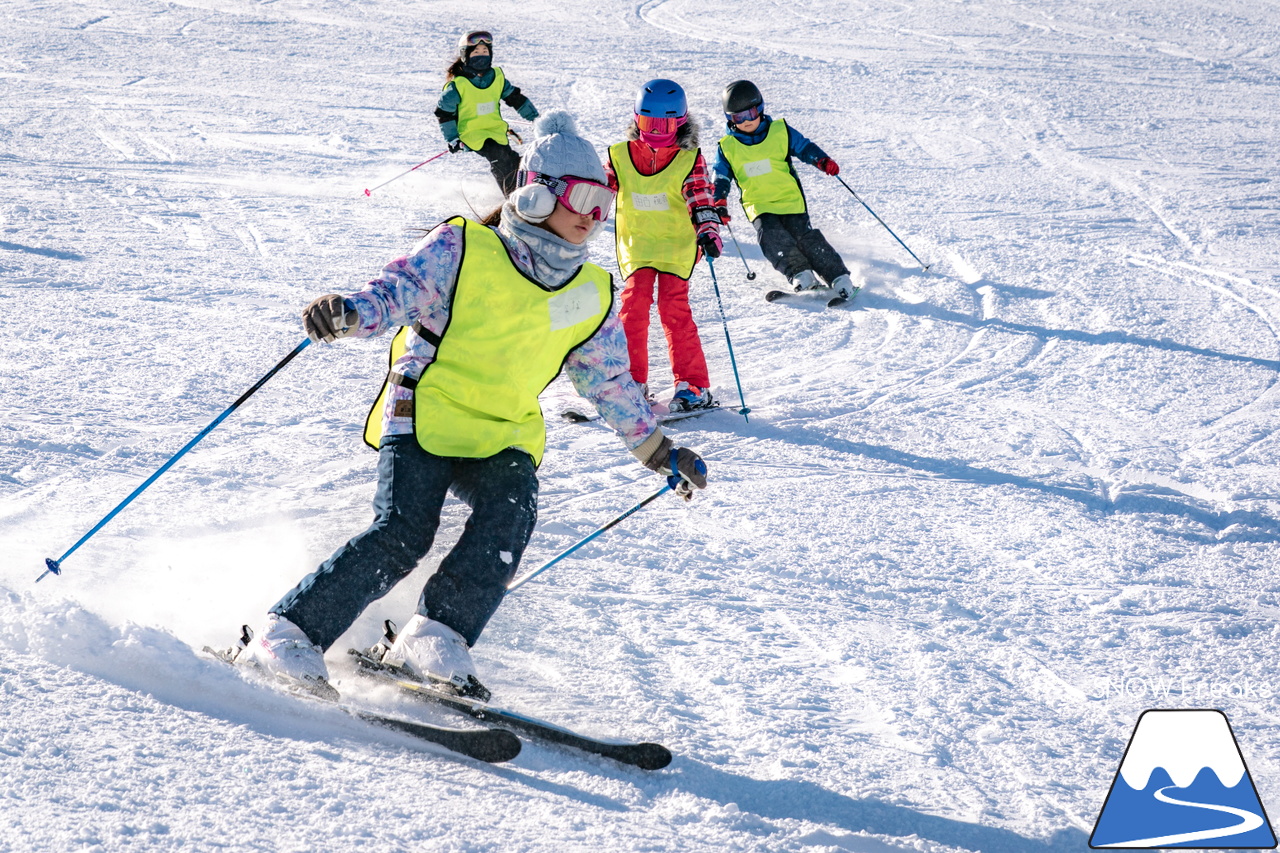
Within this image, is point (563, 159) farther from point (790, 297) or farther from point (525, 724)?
point (790, 297)

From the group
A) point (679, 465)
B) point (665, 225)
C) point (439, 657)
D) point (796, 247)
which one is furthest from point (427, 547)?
point (796, 247)

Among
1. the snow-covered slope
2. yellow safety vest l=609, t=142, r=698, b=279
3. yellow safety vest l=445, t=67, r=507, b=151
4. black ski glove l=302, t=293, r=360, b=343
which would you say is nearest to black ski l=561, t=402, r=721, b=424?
the snow-covered slope

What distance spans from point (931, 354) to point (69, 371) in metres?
4.39

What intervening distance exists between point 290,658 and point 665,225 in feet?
11.0

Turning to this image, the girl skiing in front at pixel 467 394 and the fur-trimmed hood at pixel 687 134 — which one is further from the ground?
the fur-trimmed hood at pixel 687 134

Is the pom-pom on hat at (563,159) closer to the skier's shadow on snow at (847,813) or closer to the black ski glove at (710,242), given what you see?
the skier's shadow on snow at (847,813)

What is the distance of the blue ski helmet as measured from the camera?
5422 millimetres

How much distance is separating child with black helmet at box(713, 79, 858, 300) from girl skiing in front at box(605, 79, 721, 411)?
58.2 inches

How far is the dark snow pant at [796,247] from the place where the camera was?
7238 mm

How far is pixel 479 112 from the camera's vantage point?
8750 mm

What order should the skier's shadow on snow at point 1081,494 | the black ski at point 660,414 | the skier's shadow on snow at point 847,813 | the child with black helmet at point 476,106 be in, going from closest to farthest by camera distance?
the skier's shadow on snow at point 847,813, the skier's shadow on snow at point 1081,494, the black ski at point 660,414, the child with black helmet at point 476,106

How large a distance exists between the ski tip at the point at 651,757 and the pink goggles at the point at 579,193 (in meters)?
1.38

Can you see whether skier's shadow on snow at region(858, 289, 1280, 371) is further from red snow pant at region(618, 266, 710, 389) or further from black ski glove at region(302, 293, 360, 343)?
black ski glove at region(302, 293, 360, 343)

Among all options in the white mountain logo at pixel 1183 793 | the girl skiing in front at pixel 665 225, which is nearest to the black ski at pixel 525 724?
the white mountain logo at pixel 1183 793
